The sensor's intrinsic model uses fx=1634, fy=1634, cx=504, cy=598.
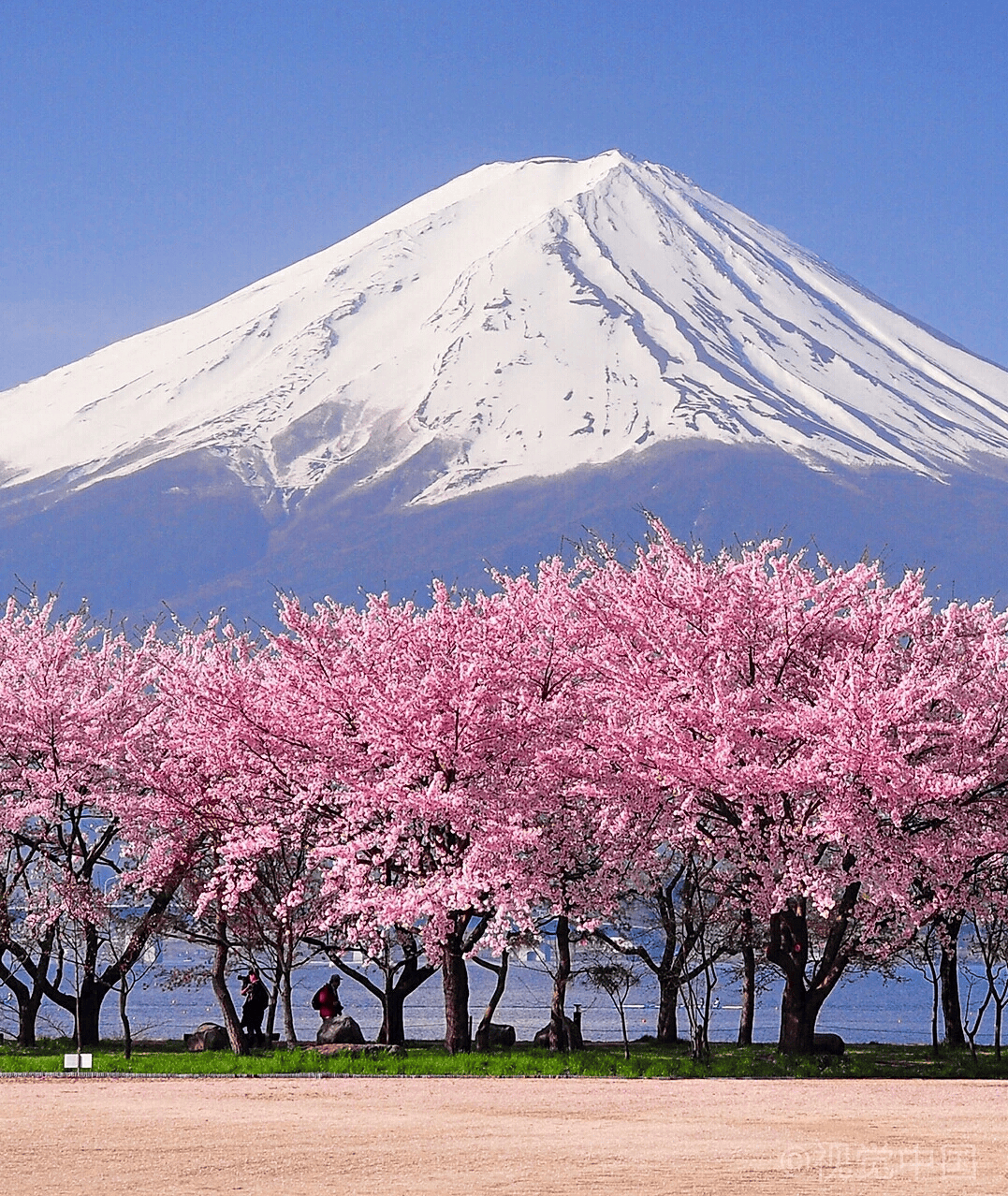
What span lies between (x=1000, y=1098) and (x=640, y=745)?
6830 mm

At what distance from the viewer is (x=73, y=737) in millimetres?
26078

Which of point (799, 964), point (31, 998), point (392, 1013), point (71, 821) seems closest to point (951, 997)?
point (799, 964)

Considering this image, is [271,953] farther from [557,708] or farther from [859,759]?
[859,759]

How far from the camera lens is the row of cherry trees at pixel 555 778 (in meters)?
22.2

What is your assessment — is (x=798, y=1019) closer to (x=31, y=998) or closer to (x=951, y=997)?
(x=951, y=997)

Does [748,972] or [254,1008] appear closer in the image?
[254,1008]

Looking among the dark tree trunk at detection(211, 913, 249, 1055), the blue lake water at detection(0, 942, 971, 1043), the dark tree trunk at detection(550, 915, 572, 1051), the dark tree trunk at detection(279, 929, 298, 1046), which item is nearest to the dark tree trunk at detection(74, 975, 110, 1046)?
the blue lake water at detection(0, 942, 971, 1043)

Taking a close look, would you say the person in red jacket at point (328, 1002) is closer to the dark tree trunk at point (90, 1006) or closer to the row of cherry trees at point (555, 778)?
the row of cherry trees at point (555, 778)

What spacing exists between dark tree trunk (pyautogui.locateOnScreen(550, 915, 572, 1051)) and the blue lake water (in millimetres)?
7709

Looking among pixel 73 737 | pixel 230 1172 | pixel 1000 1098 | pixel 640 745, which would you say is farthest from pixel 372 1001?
pixel 230 1172

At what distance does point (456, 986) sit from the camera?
23.5 meters

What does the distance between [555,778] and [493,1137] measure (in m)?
9.53

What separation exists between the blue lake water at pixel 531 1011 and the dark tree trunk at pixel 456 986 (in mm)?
8369

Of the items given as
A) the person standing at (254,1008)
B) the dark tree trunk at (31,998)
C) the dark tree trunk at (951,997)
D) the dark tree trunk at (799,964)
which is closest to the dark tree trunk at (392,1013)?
the person standing at (254,1008)
